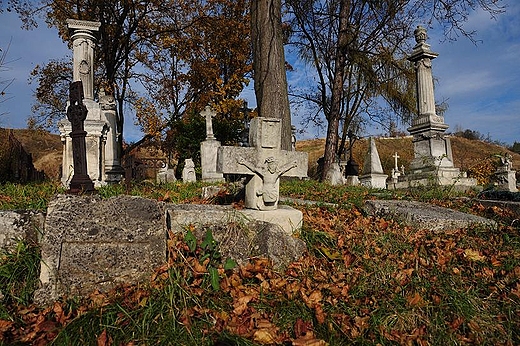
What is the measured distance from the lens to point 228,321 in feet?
7.93

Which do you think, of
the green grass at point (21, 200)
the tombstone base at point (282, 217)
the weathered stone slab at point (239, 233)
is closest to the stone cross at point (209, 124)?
the green grass at point (21, 200)

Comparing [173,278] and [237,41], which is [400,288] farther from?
[237,41]

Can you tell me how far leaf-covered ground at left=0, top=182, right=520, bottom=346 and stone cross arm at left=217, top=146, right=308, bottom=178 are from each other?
3.52 ft

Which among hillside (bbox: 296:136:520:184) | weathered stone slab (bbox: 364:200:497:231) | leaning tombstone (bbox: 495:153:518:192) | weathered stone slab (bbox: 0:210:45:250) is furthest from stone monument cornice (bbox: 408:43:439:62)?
hillside (bbox: 296:136:520:184)

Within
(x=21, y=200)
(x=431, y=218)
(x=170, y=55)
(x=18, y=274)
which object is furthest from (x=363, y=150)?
(x=18, y=274)

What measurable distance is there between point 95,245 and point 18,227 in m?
0.78

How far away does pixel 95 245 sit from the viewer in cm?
259

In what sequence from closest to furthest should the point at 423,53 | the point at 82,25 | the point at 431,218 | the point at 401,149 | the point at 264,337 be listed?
the point at 264,337 < the point at 431,218 < the point at 82,25 < the point at 423,53 < the point at 401,149

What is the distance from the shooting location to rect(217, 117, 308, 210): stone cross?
3.92 m

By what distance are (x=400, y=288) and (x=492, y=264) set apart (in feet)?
3.73

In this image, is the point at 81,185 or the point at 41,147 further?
the point at 41,147

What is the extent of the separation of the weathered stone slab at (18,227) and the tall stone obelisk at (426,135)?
33.3 ft

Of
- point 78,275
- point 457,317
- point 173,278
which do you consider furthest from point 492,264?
point 78,275

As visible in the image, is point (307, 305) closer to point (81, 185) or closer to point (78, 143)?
point (81, 185)
